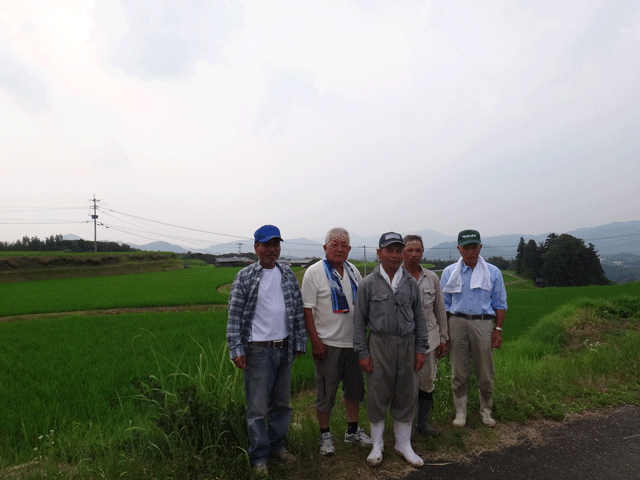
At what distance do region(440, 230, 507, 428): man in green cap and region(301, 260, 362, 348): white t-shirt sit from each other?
123cm

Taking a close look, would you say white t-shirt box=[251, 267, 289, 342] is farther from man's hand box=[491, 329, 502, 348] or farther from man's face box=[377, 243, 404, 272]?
man's hand box=[491, 329, 502, 348]

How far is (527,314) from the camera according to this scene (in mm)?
12000

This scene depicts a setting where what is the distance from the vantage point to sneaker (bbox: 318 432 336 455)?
2.91m

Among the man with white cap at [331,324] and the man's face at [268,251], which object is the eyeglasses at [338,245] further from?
the man's face at [268,251]

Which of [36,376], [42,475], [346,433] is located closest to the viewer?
[42,475]

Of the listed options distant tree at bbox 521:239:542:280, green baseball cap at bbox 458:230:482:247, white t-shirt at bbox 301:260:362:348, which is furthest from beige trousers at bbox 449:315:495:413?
distant tree at bbox 521:239:542:280

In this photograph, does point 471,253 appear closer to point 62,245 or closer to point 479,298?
point 479,298

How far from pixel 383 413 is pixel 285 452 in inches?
32.0

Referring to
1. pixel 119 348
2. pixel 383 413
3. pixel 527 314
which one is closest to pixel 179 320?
pixel 119 348

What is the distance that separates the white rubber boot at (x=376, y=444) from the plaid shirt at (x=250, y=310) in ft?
2.75

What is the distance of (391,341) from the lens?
2.81m

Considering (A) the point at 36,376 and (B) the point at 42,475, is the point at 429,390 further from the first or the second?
(A) the point at 36,376

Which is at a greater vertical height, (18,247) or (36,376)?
(18,247)

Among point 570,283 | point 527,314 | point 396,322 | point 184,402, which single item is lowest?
point 570,283
